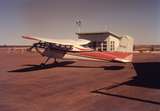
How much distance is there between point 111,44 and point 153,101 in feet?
113

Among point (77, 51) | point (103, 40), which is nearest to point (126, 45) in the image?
point (77, 51)

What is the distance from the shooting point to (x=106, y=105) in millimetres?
10578

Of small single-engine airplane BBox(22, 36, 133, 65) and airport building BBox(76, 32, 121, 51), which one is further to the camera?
airport building BBox(76, 32, 121, 51)

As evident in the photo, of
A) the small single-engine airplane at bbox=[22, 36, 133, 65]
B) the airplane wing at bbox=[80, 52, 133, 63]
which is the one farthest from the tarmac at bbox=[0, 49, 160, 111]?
the small single-engine airplane at bbox=[22, 36, 133, 65]

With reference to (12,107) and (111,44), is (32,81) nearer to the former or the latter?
(12,107)

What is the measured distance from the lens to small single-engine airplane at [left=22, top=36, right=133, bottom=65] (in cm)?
2379

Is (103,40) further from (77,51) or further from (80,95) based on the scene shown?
(80,95)

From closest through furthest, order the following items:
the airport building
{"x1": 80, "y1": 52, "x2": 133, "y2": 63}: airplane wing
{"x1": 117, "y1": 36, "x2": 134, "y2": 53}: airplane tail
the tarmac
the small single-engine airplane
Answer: the tarmac
{"x1": 80, "y1": 52, "x2": 133, "y2": 63}: airplane wing
the small single-engine airplane
{"x1": 117, "y1": 36, "x2": 134, "y2": 53}: airplane tail
the airport building

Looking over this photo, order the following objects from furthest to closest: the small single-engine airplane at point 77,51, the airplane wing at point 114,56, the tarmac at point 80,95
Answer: the small single-engine airplane at point 77,51
the airplane wing at point 114,56
the tarmac at point 80,95

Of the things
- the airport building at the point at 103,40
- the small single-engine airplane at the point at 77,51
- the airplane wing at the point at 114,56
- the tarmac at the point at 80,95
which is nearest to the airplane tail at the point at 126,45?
the small single-engine airplane at the point at 77,51

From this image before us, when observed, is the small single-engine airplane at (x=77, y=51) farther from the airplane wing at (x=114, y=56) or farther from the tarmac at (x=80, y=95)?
the tarmac at (x=80, y=95)

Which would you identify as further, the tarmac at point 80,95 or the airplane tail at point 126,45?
the airplane tail at point 126,45

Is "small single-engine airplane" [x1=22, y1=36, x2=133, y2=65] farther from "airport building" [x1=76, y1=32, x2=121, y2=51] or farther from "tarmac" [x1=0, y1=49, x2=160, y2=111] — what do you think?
"airport building" [x1=76, y1=32, x2=121, y2=51]

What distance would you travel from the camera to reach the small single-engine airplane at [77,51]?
23.8m
